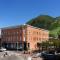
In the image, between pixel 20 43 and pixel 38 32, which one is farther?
pixel 38 32

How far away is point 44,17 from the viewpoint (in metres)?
34.3

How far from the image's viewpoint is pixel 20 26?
89688 millimetres

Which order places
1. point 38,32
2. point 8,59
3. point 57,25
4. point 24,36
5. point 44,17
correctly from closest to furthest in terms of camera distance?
point 8,59
point 57,25
point 44,17
point 24,36
point 38,32

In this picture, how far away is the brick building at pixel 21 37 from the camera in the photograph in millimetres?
88062

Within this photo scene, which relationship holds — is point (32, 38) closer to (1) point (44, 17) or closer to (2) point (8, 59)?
(1) point (44, 17)

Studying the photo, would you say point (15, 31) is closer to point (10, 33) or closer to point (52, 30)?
point (10, 33)

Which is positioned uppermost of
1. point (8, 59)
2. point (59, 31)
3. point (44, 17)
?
point (44, 17)

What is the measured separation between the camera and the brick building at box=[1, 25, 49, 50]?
88.1 meters

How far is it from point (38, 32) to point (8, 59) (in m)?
73.3

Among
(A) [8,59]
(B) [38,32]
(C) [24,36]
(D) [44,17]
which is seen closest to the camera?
(A) [8,59]

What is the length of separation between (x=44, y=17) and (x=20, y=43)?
56.0 metres

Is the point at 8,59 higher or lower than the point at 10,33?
lower

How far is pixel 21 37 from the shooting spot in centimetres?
8769

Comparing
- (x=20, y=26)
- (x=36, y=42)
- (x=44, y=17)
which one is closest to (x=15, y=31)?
(x=20, y=26)
